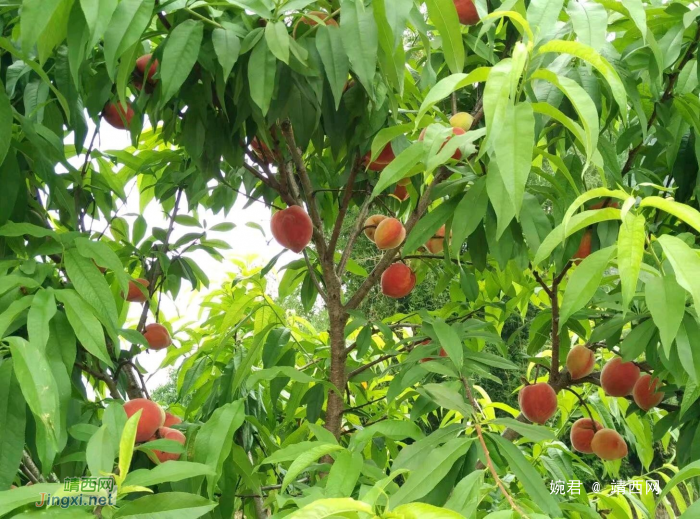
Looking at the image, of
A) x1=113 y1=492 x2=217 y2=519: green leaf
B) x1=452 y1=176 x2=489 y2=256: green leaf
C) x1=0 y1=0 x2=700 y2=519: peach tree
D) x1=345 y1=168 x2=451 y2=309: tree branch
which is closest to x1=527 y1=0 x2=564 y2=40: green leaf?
x1=0 y1=0 x2=700 y2=519: peach tree

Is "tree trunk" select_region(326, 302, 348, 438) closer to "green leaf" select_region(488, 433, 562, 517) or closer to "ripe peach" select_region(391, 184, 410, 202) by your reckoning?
"ripe peach" select_region(391, 184, 410, 202)

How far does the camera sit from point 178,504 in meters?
0.53

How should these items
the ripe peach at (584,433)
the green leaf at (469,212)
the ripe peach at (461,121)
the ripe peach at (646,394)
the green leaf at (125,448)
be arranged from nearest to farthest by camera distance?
1. the green leaf at (125,448)
2. the green leaf at (469,212)
3. the ripe peach at (461,121)
4. the ripe peach at (646,394)
5. the ripe peach at (584,433)

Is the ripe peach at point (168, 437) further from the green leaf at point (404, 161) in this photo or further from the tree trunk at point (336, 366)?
the green leaf at point (404, 161)

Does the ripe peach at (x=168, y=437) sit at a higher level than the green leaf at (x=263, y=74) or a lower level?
lower

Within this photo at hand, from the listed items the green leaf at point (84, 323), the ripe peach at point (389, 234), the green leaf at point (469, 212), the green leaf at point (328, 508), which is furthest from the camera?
the ripe peach at point (389, 234)

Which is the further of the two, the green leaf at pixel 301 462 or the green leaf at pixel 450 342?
the green leaf at pixel 450 342

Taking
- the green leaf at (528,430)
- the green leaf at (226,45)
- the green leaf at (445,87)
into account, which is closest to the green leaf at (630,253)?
the green leaf at (445,87)

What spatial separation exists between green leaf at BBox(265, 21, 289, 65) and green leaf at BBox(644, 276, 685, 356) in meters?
0.35

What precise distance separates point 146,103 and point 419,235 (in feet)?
1.12

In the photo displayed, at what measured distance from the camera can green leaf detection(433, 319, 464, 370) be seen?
76 centimetres

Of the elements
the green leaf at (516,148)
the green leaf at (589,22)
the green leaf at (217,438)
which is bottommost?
the green leaf at (217,438)

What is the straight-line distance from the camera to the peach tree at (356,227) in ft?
1.69

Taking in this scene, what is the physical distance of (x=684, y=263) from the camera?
451 mm
